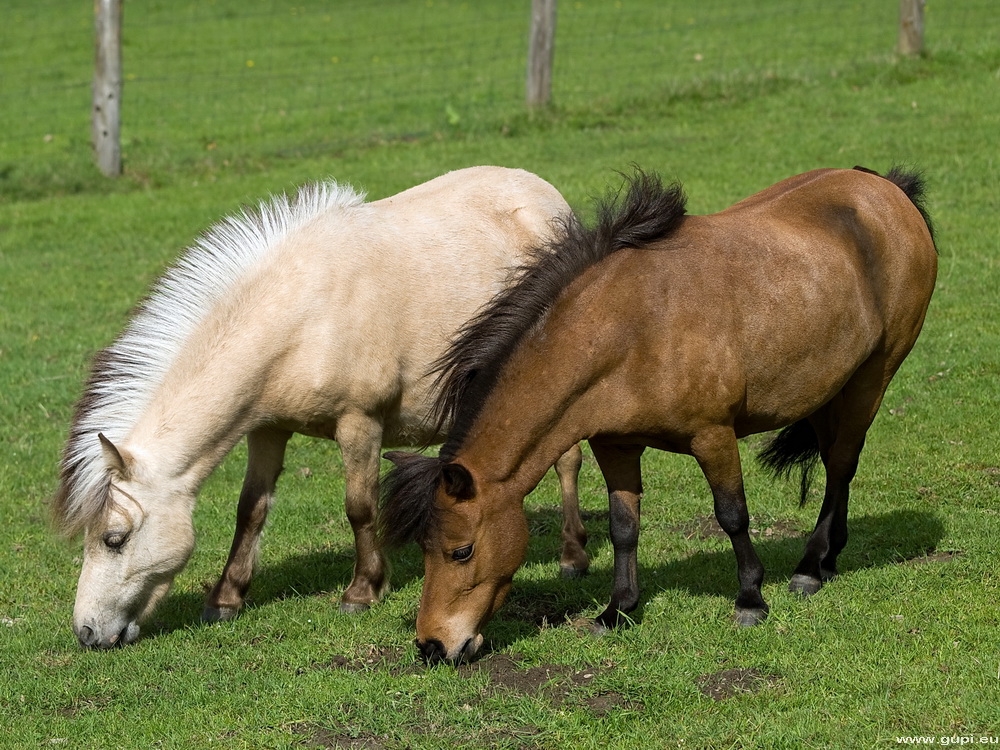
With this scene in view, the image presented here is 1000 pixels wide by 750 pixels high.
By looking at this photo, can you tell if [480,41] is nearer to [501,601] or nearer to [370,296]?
[370,296]

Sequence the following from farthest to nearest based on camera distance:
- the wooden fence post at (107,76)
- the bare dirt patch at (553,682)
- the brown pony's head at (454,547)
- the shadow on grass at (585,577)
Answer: the wooden fence post at (107,76) → the shadow on grass at (585,577) → the brown pony's head at (454,547) → the bare dirt patch at (553,682)

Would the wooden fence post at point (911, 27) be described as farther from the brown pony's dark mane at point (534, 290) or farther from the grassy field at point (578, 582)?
the brown pony's dark mane at point (534, 290)

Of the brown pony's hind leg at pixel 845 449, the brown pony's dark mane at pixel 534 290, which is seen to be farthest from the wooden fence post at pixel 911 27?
the brown pony's dark mane at pixel 534 290

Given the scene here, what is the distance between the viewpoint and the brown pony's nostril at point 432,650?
4.93 metres

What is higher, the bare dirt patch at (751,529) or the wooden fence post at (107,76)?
the wooden fence post at (107,76)

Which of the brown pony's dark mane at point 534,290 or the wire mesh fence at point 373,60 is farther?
the wire mesh fence at point 373,60

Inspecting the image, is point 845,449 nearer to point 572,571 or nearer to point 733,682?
point 572,571

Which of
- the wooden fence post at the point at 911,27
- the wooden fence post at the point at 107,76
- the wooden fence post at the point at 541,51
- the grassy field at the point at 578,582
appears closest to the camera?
the grassy field at the point at 578,582

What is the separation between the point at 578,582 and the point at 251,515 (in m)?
1.72

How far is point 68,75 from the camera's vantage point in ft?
69.4

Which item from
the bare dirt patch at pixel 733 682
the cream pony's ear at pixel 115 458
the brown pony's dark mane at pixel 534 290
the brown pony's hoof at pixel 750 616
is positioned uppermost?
the brown pony's dark mane at pixel 534 290

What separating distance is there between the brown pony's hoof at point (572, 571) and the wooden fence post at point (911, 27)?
1193 cm

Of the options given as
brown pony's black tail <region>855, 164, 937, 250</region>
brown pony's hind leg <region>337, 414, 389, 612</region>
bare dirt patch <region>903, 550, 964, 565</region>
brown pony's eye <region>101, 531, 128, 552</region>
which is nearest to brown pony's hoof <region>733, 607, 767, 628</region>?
bare dirt patch <region>903, 550, 964, 565</region>

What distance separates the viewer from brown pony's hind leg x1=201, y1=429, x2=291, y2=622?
5988 millimetres
